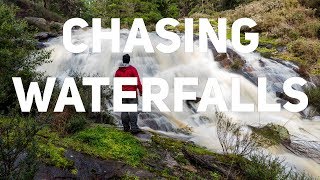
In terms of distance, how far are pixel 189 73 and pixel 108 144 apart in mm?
9858

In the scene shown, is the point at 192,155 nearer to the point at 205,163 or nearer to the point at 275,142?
the point at 205,163

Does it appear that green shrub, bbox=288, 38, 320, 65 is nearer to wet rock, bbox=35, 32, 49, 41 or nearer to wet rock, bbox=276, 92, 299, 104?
wet rock, bbox=276, 92, 299, 104

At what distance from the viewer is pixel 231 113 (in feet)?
44.4

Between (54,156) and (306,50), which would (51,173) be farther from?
(306,50)

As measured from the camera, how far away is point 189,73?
16953mm

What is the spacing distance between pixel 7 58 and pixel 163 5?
2848 cm

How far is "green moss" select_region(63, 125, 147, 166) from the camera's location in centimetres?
703

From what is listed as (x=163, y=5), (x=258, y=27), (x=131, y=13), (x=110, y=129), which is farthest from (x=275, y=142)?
(x=163, y=5)

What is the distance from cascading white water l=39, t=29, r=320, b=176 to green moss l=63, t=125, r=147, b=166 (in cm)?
297

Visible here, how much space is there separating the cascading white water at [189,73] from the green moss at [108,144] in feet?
9.74

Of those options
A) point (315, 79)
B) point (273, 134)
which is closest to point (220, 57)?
point (315, 79)

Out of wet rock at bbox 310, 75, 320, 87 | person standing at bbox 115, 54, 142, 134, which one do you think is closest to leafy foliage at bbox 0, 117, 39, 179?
person standing at bbox 115, 54, 142, 134

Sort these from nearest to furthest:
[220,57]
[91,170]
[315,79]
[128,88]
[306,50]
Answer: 1. [91,170]
2. [128,88]
3. [315,79]
4. [220,57]
5. [306,50]

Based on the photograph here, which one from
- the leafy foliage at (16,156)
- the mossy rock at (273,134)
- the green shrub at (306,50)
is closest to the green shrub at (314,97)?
the green shrub at (306,50)
